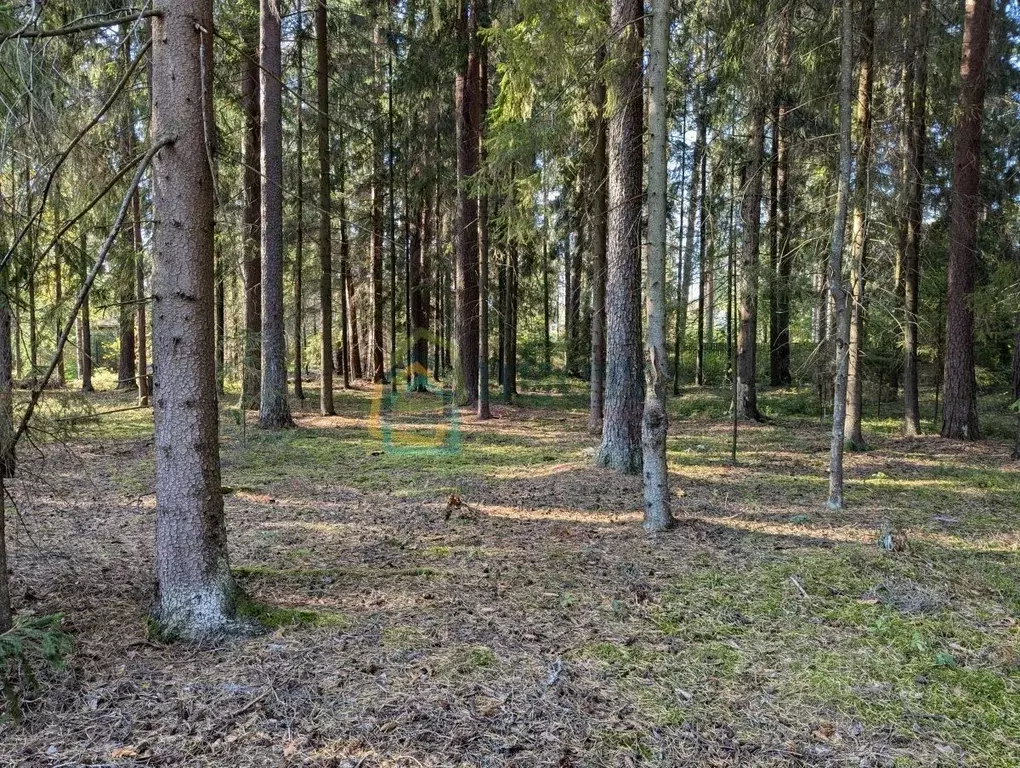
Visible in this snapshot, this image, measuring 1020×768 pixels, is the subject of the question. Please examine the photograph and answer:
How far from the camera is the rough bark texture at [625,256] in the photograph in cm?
764

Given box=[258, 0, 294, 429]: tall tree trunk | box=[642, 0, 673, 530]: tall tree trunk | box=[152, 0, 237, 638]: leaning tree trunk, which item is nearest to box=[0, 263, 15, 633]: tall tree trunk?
box=[152, 0, 237, 638]: leaning tree trunk

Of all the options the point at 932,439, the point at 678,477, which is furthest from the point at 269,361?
the point at 932,439

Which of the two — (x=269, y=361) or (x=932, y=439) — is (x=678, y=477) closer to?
(x=932, y=439)

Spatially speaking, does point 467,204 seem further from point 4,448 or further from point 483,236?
point 4,448

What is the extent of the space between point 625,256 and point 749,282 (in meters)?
5.37

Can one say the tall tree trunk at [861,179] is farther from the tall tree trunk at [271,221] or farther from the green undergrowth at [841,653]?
the tall tree trunk at [271,221]

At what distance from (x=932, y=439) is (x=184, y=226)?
12.9 metres

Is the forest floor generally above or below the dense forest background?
below

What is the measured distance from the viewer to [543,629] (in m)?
3.84

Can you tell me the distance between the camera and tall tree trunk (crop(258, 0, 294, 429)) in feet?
37.1

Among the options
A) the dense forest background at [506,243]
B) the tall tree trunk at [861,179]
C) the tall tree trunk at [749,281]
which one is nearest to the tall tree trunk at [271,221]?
the dense forest background at [506,243]

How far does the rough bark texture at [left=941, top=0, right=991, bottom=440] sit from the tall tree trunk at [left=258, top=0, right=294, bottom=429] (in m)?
11.7

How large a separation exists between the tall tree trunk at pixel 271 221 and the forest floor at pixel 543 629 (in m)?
4.18

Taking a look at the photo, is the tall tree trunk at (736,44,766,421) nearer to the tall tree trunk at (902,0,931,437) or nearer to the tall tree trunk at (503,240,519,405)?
the tall tree trunk at (902,0,931,437)
